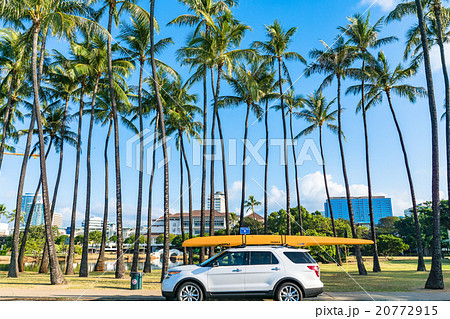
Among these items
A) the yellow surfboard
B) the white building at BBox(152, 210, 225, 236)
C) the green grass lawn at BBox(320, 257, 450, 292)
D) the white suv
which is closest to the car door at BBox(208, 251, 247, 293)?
the white suv

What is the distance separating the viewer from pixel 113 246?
5084 inches

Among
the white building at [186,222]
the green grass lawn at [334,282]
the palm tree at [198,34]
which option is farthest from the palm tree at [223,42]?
the white building at [186,222]

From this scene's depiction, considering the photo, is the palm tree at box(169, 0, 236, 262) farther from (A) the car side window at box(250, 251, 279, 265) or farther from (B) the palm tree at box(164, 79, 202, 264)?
(A) the car side window at box(250, 251, 279, 265)

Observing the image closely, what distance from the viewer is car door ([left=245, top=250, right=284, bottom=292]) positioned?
365 inches

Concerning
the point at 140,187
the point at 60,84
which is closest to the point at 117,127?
the point at 140,187

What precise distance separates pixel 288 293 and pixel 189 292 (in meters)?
2.75

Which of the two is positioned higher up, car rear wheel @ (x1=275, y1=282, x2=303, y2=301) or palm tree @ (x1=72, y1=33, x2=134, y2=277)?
palm tree @ (x1=72, y1=33, x2=134, y2=277)

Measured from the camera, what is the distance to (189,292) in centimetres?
935

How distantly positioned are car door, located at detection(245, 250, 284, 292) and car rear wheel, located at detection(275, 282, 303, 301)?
0.84 feet

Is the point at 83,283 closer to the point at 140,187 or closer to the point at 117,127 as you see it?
the point at 140,187

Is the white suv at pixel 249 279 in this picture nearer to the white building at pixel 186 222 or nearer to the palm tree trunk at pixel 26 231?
the palm tree trunk at pixel 26 231
